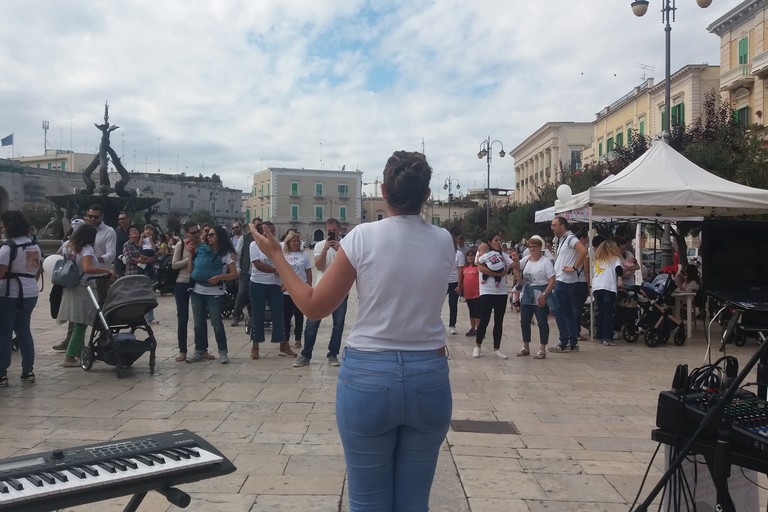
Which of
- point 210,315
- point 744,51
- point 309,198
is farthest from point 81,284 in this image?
point 309,198

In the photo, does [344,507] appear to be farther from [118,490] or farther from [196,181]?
[196,181]

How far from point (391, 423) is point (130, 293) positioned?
5985 millimetres

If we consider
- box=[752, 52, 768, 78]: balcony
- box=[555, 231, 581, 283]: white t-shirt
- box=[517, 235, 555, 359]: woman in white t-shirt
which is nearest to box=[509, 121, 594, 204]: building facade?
box=[752, 52, 768, 78]: balcony

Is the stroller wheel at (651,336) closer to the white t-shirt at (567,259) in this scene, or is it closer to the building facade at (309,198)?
the white t-shirt at (567,259)

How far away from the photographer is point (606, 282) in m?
10.3

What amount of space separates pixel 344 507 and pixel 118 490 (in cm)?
216

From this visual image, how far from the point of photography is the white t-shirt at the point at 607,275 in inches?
406

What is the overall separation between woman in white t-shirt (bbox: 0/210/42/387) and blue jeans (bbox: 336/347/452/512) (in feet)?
17.9

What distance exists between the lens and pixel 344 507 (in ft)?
12.8

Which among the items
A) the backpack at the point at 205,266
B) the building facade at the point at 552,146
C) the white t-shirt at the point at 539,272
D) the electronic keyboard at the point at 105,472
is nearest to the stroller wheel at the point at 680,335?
the white t-shirt at the point at 539,272

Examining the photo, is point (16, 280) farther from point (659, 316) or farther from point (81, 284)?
point (659, 316)

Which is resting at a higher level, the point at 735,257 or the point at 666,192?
the point at 666,192

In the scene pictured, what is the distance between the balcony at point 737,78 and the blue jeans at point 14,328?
116 feet

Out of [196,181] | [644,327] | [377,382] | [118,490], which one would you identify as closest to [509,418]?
[377,382]
